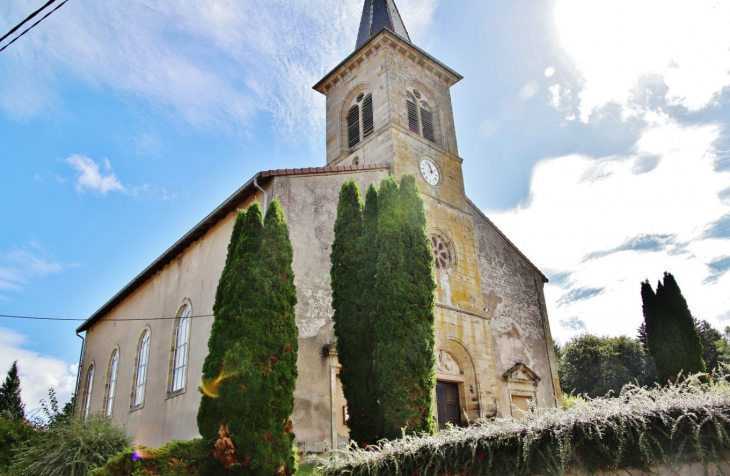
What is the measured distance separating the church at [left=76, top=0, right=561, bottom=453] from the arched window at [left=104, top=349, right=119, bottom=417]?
2.3 inches

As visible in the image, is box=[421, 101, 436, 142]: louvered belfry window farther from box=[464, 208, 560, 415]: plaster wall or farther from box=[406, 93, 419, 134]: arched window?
box=[464, 208, 560, 415]: plaster wall

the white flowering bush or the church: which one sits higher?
the church

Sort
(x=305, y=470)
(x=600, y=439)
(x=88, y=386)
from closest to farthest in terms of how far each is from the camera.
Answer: (x=600, y=439) < (x=305, y=470) < (x=88, y=386)

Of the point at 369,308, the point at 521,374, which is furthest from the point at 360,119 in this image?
the point at 521,374

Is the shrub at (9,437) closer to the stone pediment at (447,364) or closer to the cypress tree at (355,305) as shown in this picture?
the cypress tree at (355,305)

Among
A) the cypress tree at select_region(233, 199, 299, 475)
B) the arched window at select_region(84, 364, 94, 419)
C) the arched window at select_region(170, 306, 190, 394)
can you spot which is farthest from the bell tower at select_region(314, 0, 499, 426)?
the arched window at select_region(84, 364, 94, 419)

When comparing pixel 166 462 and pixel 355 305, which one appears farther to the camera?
pixel 355 305

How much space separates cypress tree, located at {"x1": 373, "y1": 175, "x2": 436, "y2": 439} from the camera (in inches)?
385

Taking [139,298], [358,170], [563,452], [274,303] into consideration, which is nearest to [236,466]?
[274,303]

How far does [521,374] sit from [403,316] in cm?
890

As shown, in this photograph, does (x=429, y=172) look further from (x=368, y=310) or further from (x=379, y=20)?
(x=368, y=310)

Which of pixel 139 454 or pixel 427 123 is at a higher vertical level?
pixel 427 123

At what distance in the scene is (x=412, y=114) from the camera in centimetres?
1844

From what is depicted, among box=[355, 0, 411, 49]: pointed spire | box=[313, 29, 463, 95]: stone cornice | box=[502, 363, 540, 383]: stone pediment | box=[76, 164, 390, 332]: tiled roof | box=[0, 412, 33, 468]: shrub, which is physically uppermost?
box=[355, 0, 411, 49]: pointed spire
